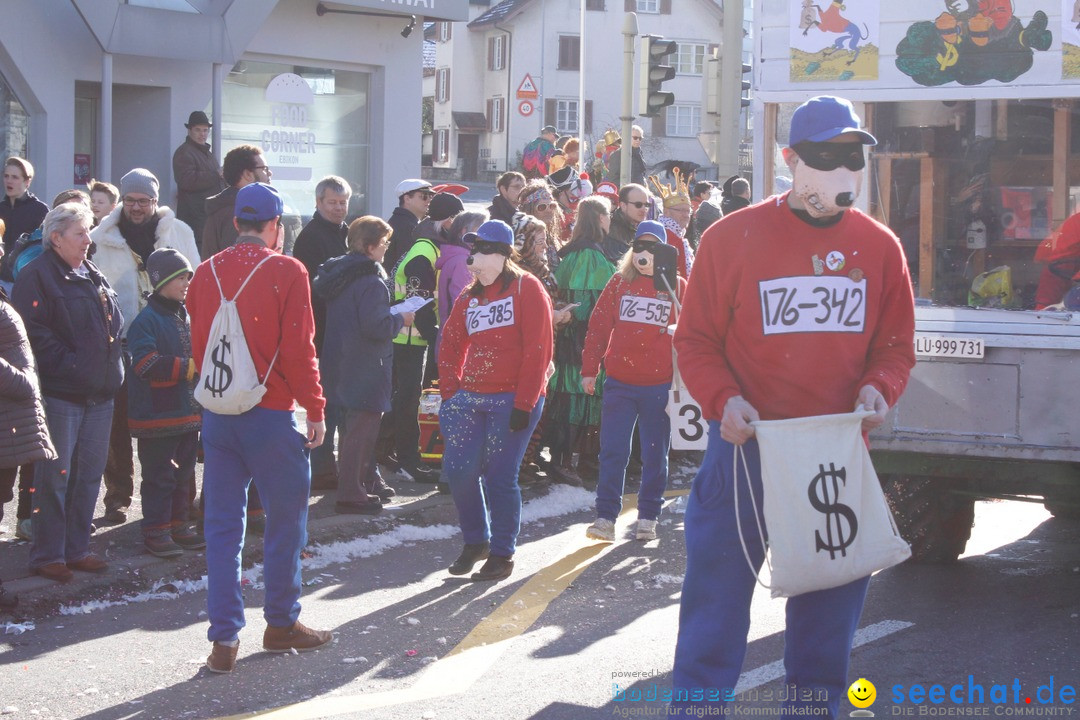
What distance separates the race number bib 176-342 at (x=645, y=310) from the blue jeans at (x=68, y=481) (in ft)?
9.28

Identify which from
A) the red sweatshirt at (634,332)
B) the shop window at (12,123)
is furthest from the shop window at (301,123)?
the red sweatshirt at (634,332)

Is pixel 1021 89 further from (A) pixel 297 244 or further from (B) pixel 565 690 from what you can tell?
(A) pixel 297 244

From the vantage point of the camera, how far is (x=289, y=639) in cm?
571

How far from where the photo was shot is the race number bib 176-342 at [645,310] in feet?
25.5

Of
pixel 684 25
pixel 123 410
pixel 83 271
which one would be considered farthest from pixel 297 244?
pixel 684 25

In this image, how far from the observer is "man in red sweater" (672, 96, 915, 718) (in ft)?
13.1

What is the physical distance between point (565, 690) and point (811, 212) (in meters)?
2.19

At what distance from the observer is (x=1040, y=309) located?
6.66 metres

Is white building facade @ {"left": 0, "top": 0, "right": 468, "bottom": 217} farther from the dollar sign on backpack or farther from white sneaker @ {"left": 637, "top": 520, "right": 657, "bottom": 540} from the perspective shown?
Result: the dollar sign on backpack

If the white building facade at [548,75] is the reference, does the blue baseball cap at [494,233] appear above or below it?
below

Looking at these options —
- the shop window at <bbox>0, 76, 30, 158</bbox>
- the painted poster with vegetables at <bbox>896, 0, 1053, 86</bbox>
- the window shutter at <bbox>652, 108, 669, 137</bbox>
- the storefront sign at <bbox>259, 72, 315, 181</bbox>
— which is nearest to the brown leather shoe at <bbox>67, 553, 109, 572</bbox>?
the painted poster with vegetables at <bbox>896, 0, 1053, 86</bbox>

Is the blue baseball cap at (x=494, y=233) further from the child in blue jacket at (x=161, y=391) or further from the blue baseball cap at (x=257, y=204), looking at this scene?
the child in blue jacket at (x=161, y=391)

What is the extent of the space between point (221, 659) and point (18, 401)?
1.46 metres

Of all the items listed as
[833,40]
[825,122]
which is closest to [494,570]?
[833,40]
